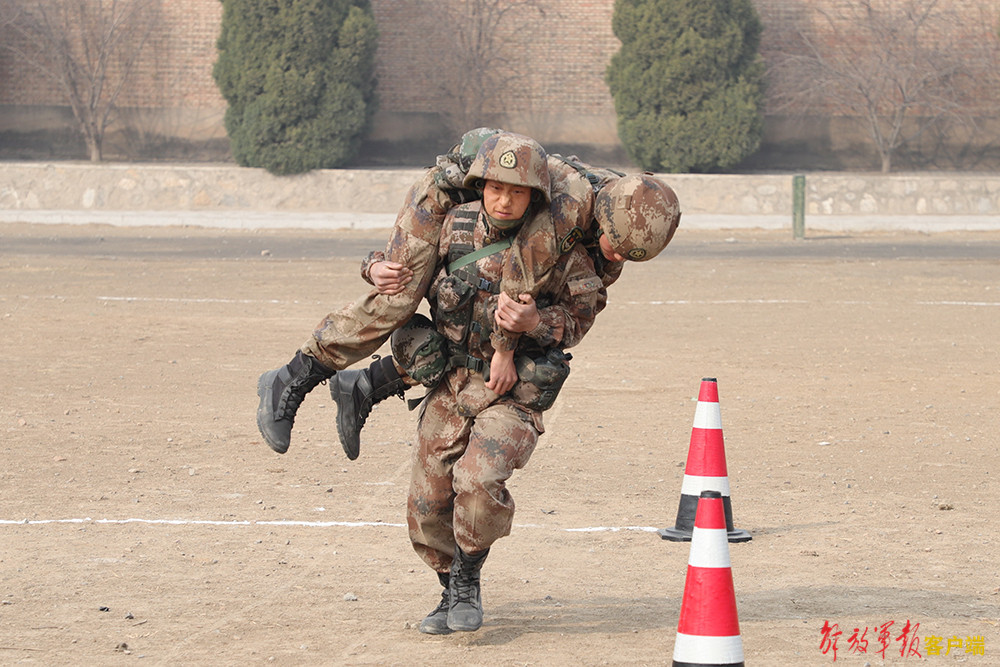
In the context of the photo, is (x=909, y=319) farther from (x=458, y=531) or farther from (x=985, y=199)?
(x=985, y=199)

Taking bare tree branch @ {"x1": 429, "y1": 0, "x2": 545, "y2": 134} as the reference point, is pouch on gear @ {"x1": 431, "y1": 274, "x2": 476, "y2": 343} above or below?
above

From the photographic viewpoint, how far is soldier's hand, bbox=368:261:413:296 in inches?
186

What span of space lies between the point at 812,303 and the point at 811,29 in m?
16.7

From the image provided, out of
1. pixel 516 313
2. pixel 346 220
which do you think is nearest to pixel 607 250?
pixel 516 313

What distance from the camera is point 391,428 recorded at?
29.8 ft

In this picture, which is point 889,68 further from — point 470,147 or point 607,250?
point 470,147

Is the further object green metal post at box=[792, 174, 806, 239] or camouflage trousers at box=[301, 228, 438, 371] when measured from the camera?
green metal post at box=[792, 174, 806, 239]

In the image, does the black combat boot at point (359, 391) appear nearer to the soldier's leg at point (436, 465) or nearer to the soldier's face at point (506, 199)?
the soldier's leg at point (436, 465)

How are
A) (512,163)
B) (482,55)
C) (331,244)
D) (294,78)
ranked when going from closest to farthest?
(512,163), (331,244), (294,78), (482,55)

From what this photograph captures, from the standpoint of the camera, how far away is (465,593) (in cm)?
496

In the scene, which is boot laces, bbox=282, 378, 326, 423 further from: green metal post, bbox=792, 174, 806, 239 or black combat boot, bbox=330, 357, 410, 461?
green metal post, bbox=792, 174, 806, 239

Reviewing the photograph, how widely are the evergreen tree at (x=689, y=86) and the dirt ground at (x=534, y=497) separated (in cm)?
1430

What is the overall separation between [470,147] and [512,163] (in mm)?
257

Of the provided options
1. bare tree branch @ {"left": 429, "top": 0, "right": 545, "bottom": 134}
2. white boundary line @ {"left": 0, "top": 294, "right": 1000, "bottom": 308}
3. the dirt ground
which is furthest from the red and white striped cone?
bare tree branch @ {"left": 429, "top": 0, "right": 545, "bottom": 134}
